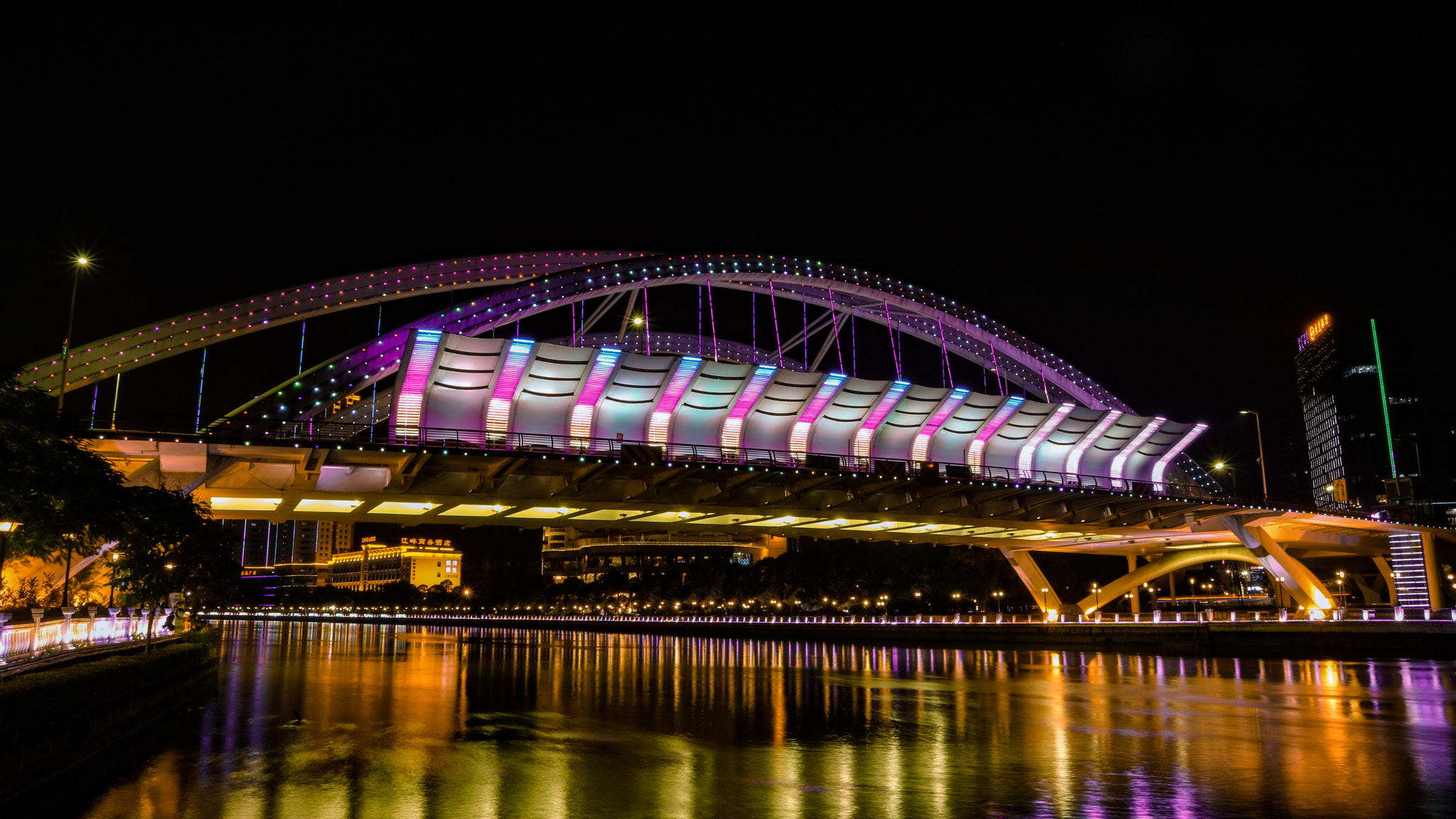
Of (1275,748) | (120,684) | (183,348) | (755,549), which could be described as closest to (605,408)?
(183,348)

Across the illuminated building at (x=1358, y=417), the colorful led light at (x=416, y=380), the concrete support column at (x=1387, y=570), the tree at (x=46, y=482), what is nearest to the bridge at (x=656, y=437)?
the colorful led light at (x=416, y=380)

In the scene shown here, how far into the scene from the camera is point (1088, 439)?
66.0 meters

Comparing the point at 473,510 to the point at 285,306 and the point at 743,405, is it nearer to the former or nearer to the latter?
the point at 743,405

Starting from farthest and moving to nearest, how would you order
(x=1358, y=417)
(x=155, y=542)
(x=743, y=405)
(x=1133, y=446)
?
(x=1358, y=417), (x=1133, y=446), (x=743, y=405), (x=155, y=542)

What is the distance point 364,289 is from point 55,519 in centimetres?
3798

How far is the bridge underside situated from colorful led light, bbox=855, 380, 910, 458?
4.41 m

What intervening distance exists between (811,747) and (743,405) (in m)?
37.1

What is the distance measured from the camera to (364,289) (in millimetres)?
57781

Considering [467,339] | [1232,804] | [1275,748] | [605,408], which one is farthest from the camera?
[605,408]

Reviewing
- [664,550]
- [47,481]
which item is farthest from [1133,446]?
[664,550]

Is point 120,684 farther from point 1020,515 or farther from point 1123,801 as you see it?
point 1020,515

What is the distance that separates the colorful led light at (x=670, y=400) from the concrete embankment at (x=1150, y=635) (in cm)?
2466

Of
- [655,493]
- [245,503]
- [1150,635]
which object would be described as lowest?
[1150,635]

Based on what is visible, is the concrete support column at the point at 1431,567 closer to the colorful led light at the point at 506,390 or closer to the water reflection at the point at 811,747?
the water reflection at the point at 811,747
